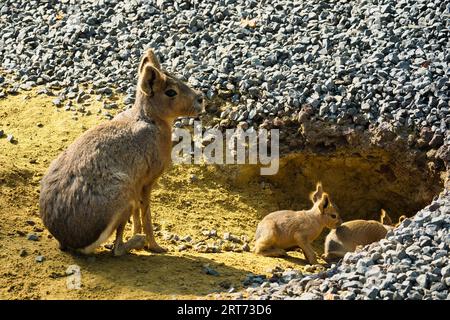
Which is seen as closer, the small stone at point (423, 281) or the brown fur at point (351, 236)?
the small stone at point (423, 281)

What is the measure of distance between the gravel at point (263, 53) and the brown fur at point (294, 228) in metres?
1.51

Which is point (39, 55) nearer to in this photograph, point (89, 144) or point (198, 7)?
point (198, 7)

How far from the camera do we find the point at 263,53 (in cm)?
1536

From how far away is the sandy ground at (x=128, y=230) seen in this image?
11.1 metres

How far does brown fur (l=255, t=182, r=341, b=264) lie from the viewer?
13188 mm

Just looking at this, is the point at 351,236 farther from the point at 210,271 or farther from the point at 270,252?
the point at 210,271

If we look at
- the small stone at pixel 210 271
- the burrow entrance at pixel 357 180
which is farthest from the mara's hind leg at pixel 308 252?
the small stone at pixel 210 271

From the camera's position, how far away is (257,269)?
40.0 ft

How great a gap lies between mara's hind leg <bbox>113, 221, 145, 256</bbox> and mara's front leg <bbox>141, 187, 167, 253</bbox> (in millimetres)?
224

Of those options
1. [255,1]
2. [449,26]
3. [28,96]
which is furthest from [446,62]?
[28,96]

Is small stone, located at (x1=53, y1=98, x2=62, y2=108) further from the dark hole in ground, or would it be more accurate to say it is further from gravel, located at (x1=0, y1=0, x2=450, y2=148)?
the dark hole in ground

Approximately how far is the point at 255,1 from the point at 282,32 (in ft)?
3.51

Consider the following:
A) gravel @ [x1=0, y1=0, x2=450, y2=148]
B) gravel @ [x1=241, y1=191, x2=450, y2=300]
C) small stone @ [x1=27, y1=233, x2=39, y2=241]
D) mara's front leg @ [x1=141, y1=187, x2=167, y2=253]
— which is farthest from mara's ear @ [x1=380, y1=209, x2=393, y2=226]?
small stone @ [x1=27, y1=233, x2=39, y2=241]

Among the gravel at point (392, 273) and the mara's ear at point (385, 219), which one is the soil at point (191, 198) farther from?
the gravel at point (392, 273)
